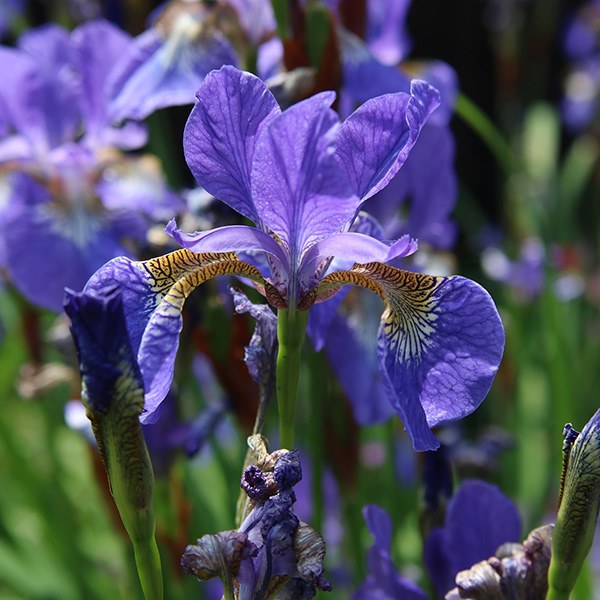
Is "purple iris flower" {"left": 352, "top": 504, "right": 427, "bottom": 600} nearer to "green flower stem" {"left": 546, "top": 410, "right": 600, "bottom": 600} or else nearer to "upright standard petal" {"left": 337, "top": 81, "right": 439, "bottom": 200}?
"green flower stem" {"left": 546, "top": 410, "right": 600, "bottom": 600}

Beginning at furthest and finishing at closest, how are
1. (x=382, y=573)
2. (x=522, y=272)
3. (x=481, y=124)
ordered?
(x=522, y=272)
(x=481, y=124)
(x=382, y=573)

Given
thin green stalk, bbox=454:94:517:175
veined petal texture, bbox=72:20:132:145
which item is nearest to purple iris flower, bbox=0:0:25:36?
veined petal texture, bbox=72:20:132:145

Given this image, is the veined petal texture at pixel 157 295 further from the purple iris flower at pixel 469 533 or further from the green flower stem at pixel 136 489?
the purple iris flower at pixel 469 533

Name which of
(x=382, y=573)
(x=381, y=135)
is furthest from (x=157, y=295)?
(x=382, y=573)

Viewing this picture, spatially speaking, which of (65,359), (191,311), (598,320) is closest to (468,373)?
(191,311)

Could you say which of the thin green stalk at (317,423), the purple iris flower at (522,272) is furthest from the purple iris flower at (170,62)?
the purple iris flower at (522,272)

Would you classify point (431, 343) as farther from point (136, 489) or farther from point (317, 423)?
point (317, 423)
